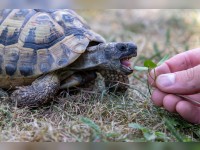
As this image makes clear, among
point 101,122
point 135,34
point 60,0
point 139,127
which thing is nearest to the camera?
point 139,127

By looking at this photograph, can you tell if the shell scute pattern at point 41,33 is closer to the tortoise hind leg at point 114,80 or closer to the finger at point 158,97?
the tortoise hind leg at point 114,80

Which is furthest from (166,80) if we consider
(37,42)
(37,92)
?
(37,42)

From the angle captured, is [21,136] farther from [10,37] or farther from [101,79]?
[101,79]

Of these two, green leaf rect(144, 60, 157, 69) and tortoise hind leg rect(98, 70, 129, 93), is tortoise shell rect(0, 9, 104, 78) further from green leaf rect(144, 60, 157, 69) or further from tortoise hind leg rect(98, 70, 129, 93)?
green leaf rect(144, 60, 157, 69)

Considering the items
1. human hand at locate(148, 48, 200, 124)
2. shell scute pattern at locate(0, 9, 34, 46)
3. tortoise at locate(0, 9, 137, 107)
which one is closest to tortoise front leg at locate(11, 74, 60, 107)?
tortoise at locate(0, 9, 137, 107)

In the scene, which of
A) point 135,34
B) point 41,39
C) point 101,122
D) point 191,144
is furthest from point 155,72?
point 135,34

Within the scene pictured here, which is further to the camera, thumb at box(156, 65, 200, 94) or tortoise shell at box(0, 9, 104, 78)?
tortoise shell at box(0, 9, 104, 78)

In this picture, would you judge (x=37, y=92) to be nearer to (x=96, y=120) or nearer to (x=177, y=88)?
(x=96, y=120)
